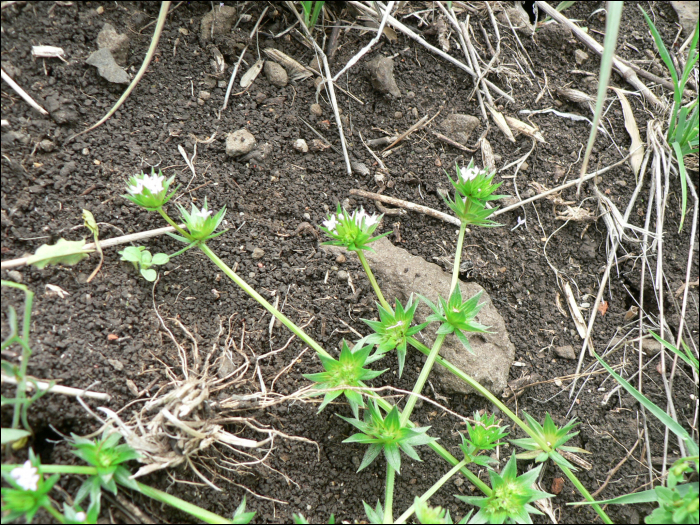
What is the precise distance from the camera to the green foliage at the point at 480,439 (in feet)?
6.59

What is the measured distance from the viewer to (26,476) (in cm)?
157

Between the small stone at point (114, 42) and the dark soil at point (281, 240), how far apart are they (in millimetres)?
33

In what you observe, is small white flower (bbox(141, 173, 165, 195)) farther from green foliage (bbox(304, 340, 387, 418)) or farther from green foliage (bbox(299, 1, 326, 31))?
green foliage (bbox(299, 1, 326, 31))

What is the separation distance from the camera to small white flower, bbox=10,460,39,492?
1560 mm

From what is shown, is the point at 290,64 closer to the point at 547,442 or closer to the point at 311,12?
the point at 311,12

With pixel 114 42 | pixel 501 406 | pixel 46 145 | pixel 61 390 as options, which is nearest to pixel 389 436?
pixel 501 406

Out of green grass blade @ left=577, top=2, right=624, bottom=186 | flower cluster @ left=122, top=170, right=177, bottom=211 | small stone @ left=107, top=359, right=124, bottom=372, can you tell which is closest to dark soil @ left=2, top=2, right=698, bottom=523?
small stone @ left=107, top=359, right=124, bottom=372

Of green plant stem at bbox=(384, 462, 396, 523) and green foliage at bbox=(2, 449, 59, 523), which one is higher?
green foliage at bbox=(2, 449, 59, 523)

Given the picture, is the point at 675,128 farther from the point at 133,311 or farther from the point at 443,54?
the point at 133,311

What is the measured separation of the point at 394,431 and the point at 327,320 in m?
0.55

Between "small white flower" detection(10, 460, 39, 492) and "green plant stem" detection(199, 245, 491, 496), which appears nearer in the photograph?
"small white flower" detection(10, 460, 39, 492)

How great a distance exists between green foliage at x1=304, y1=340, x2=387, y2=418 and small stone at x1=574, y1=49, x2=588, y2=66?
6.65ft

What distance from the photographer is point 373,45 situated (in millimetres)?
2570

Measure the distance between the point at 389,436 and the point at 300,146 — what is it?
52.6 inches
